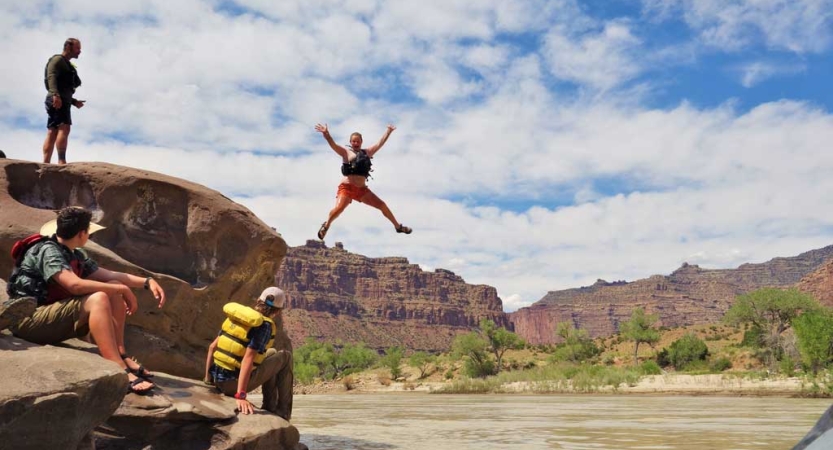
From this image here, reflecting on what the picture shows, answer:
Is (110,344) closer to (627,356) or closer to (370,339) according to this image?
(627,356)

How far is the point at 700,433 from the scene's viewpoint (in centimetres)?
1173

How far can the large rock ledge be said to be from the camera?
443 centimetres

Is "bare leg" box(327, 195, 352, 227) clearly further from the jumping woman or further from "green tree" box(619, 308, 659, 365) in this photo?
"green tree" box(619, 308, 659, 365)

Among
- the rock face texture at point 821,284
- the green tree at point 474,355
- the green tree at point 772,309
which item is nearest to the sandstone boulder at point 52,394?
the green tree at point 772,309

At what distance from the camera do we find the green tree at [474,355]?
192ft

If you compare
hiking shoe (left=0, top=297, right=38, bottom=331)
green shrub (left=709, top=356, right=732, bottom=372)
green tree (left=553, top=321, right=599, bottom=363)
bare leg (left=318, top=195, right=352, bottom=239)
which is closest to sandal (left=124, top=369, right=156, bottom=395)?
hiking shoe (left=0, top=297, right=38, bottom=331)

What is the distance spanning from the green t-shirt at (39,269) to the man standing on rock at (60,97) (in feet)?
14.1

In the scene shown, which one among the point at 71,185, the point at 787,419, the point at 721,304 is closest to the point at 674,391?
A: the point at 787,419

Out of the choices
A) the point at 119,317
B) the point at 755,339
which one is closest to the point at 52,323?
the point at 119,317

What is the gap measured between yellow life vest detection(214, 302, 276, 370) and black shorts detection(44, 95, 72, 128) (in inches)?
176

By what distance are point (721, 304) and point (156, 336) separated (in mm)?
205852

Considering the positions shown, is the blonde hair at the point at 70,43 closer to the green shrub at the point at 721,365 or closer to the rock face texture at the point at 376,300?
the green shrub at the point at 721,365

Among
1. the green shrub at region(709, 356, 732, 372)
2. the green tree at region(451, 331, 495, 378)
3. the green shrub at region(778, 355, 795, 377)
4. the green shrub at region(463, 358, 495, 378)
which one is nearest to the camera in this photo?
the green shrub at region(778, 355, 795, 377)

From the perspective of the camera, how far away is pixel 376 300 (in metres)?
162
